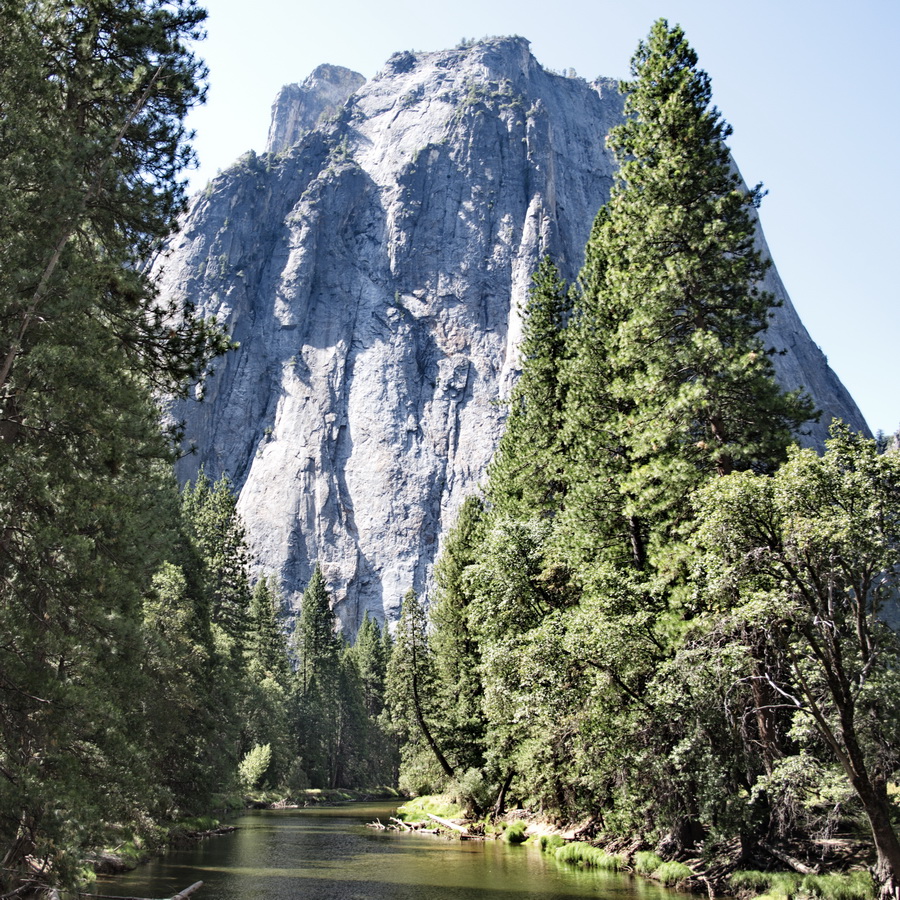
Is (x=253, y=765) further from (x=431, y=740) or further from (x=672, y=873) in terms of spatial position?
(x=672, y=873)

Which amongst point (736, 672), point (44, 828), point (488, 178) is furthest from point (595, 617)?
point (488, 178)

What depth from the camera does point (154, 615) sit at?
2723 centimetres

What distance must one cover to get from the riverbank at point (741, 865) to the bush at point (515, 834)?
305cm

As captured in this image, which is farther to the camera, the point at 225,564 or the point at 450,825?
the point at 225,564

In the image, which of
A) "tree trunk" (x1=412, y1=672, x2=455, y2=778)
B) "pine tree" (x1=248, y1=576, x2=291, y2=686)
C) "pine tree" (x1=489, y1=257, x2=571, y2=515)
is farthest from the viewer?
"pine tree" (x1=248, y1=576, x2=291, y2=686)

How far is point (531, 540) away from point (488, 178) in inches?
5146

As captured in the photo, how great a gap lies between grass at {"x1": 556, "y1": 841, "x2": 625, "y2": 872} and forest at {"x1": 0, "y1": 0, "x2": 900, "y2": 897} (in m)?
0.91

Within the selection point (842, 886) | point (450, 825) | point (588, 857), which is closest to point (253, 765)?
point (450, 825)

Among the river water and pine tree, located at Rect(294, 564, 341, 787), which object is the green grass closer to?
the river water

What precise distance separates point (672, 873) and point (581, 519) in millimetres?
8667

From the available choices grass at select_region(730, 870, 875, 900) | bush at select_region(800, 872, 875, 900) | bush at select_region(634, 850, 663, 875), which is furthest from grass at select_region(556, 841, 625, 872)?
bush at select_region(800, 872, 875, 900)

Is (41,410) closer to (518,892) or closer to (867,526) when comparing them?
(867,526)

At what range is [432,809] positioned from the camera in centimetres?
4125

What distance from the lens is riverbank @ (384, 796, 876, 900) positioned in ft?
45.1
